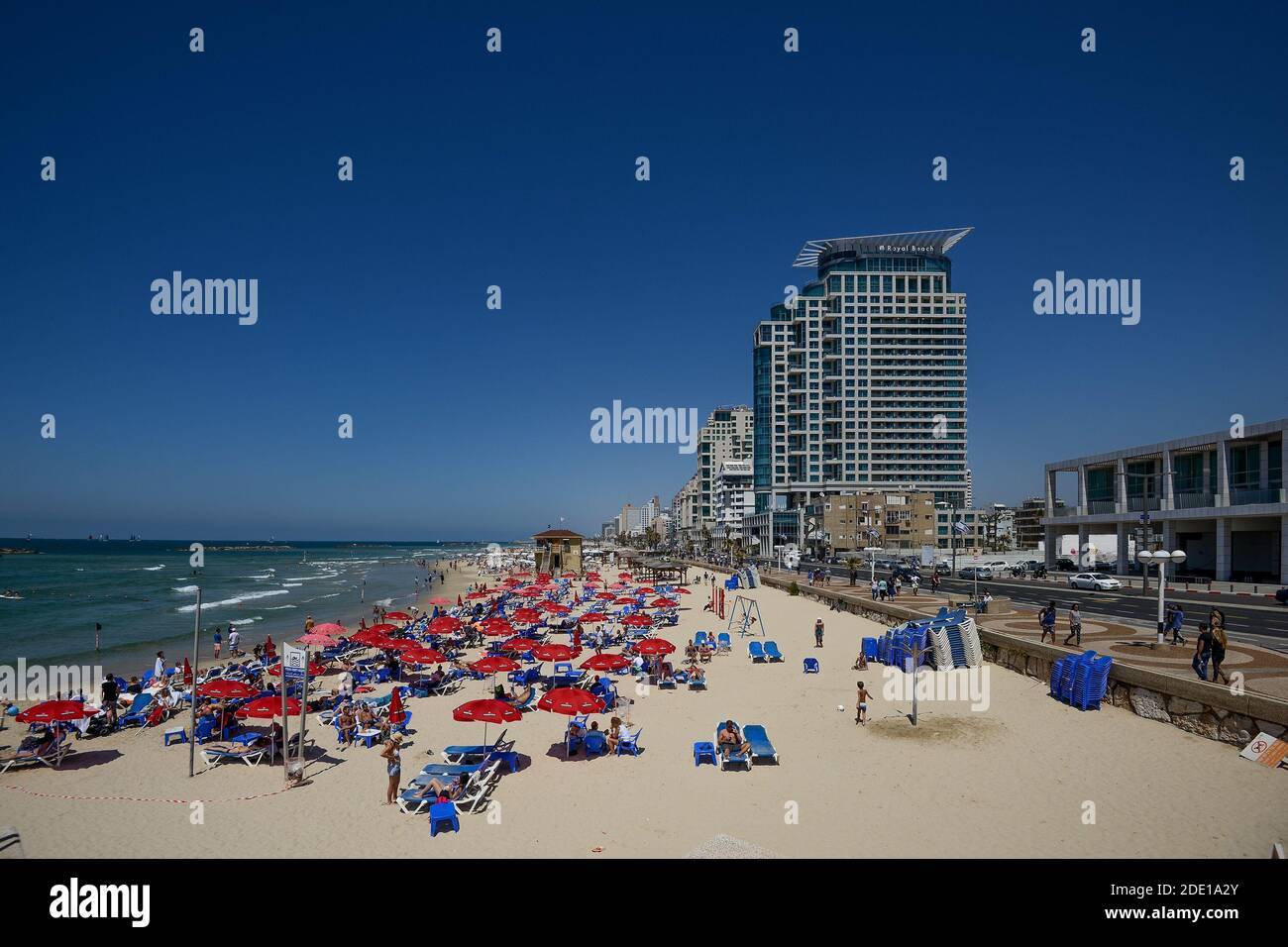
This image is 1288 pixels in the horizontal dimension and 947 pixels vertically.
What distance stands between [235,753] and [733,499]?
122m

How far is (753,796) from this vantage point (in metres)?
11.5

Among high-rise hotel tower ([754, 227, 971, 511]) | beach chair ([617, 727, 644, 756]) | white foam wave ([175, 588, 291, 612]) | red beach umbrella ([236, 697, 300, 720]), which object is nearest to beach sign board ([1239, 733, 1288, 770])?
beach chair ([617, 727, 644, 756])

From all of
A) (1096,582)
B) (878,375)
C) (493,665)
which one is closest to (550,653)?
(493,665)

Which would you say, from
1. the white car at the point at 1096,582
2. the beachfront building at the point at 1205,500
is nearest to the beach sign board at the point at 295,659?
the beachfront building at the point at 1205,500

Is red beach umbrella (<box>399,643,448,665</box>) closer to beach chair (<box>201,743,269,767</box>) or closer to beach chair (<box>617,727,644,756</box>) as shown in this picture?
beach chair (<box>201,743,269,767</box>)

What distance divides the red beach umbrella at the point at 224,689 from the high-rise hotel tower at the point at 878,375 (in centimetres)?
9890

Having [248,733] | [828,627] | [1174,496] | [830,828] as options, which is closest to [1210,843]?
[830,828]

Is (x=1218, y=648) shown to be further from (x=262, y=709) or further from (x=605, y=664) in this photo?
(x=262, y=709)

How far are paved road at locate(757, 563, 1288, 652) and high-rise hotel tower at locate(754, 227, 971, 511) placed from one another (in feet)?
204

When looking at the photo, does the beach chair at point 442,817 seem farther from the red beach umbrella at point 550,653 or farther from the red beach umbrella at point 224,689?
the red beach umbrella at point 224,689
